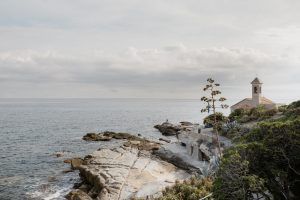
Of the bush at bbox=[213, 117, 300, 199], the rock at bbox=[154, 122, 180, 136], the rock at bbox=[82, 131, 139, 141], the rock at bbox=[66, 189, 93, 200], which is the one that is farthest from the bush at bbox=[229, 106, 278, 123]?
the rock at bbox=[154, 122, 180, 136]

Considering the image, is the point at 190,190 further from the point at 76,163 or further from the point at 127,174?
the point at 76,163

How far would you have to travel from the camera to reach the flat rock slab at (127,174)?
29.7 m

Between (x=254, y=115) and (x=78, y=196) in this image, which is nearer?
(x=78, y=196)

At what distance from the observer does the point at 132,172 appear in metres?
34.9

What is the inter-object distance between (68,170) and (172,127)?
47.1 m

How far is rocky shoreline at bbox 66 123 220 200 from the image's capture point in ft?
98.1

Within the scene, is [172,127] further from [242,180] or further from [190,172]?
[242,180]

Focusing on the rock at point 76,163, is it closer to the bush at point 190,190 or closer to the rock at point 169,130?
the bush at point 190,190

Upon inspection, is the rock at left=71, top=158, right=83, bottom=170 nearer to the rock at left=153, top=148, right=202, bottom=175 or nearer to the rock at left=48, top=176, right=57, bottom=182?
the rock at left=48, top=176, right=57, bottom=182

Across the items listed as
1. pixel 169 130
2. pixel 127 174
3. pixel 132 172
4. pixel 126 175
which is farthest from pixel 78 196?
pixel 169 130

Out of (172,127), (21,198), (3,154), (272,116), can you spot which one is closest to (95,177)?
(21,198)

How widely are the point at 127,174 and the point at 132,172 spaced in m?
0.89

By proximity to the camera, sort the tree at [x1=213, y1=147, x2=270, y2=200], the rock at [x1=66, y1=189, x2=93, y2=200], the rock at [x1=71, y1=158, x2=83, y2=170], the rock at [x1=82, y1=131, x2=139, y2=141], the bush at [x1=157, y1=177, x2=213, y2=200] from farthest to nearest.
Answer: the rock at [x1=82, y1=131, x2=139, y2=141], the rock at [x1=71, y1=158, x2=83, y2=170], the rock at [x1=66, y1=189, x2=93, y2=200], the bush at [x1=157, y1=177, x2=213, y2=200], the tree at [x1=213, y1=147, x2=270, y2=200]

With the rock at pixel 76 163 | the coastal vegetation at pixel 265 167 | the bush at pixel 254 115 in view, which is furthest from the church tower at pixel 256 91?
the coastal vegetation at pixel 265 167
